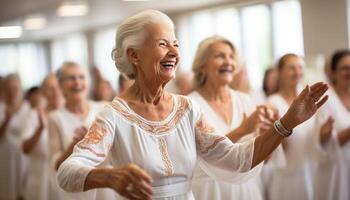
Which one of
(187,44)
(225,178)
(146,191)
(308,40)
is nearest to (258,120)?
(225,178)

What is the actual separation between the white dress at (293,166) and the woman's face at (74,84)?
1.55 m

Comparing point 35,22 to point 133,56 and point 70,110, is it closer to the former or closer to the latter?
point 70,110

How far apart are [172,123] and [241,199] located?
55.1 inches

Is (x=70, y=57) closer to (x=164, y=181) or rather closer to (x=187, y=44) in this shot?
(x=187, y=44)

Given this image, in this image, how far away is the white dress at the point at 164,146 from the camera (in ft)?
8.45

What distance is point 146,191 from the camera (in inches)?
84.1

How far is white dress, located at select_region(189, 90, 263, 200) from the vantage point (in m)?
3.87

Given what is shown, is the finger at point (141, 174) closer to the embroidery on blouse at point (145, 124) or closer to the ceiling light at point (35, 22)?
the embroidery on blouse at point (145, 124)

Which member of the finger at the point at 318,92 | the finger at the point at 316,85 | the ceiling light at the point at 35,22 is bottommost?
the finger at the point at 318,92

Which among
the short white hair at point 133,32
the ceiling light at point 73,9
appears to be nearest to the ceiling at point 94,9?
the ceiling light at point 73,9

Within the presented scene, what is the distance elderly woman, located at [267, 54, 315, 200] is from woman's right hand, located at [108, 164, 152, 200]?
130 inches

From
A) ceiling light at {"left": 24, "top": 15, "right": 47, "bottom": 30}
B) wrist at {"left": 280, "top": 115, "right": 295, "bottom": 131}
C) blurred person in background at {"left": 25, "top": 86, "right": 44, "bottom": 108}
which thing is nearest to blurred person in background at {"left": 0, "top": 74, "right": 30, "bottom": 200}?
blurred person in background at {"left": 25, "top": 86, "right": 44, "bottom": 108}

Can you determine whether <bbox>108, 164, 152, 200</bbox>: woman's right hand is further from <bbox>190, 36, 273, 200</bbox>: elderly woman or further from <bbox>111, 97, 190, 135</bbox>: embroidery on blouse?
<bbox>190, 36, 273, 200</bbox>: elderly woman

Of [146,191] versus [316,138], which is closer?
[146,191]
